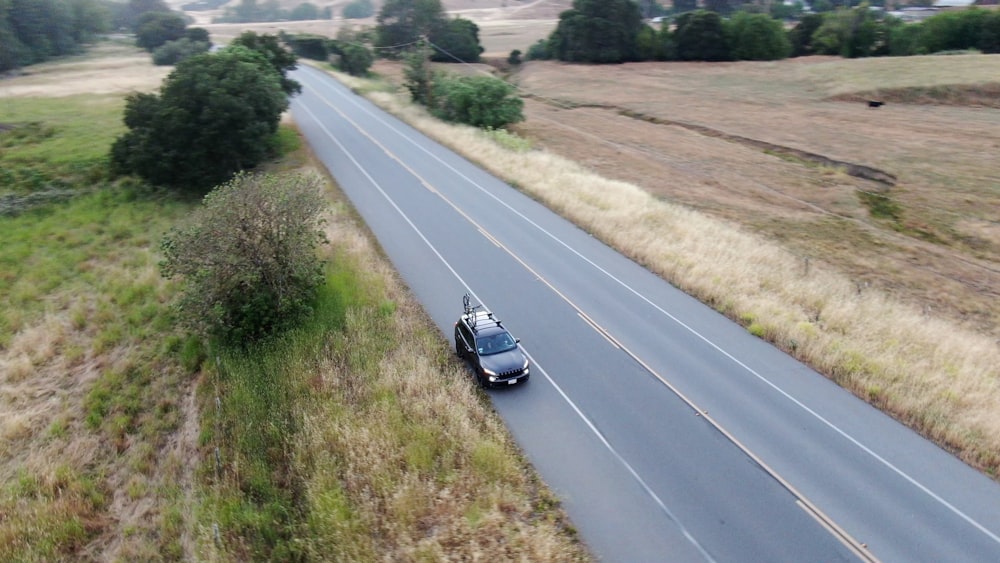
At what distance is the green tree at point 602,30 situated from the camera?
88875 millimetres

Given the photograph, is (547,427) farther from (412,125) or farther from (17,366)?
(412,125)

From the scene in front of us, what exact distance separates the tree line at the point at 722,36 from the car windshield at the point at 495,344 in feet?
268

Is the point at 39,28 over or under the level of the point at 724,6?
under

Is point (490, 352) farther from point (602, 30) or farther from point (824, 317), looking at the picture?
point (602, 30)

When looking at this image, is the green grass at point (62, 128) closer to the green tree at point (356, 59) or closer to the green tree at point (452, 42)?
the green tree at point (356, 59)

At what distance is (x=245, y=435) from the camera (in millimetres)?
15820

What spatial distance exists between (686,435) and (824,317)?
8401mm

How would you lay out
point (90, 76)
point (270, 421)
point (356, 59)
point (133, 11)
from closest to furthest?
point (270, 421), point (90, 76), point (356, 59), point (133, 11)

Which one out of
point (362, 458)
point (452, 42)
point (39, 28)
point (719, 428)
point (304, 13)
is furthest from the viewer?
point (304, 13)

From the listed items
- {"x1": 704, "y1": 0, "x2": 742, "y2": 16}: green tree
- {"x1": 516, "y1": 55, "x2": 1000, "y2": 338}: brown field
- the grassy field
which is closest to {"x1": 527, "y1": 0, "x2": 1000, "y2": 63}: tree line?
{"x1": 516, "y1": 55, "x2": 1000, "y2": 338}: brown field

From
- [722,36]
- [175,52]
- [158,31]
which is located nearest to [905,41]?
[722,36]

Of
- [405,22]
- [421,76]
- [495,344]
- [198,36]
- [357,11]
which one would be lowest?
[495,344]

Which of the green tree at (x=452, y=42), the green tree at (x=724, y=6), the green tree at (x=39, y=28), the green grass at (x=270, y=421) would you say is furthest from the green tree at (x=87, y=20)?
the green tree at (x=724, y=6)

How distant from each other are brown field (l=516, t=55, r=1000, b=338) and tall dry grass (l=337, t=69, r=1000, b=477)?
2.43 metres
